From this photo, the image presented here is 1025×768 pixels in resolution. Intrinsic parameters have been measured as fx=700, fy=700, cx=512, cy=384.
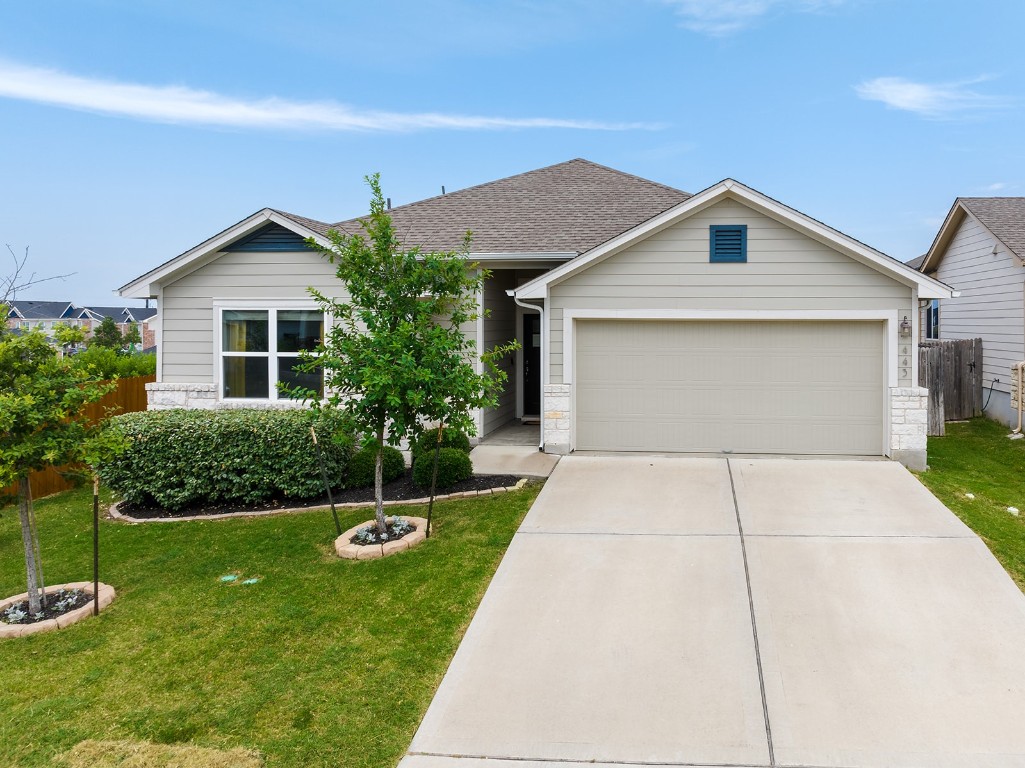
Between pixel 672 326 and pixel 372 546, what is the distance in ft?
19.4

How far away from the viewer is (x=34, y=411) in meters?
5.64

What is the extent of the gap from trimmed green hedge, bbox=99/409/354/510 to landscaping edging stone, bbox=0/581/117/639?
8.54ft

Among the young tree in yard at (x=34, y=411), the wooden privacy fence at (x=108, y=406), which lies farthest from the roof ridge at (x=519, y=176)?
the young tree in yard at (x=34, y=411)

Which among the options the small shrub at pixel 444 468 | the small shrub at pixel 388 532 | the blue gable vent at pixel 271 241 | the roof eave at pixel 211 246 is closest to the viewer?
the small shrub at pixel 388 532

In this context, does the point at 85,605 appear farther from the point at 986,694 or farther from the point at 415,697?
the point at 986,694

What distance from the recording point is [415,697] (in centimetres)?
446

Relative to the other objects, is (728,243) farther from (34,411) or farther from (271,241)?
(34,411)

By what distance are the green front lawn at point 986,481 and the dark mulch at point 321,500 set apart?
536cm

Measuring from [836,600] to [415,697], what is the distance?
3.48 metres

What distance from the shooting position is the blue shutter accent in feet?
34.0

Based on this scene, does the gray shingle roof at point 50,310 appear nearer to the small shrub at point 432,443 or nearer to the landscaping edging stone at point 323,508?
the landscaping edging stone at point 323,508

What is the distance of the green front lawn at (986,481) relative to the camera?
7.01 m

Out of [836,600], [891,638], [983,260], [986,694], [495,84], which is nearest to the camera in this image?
[986,694]

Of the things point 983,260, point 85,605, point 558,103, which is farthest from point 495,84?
point 85,605
